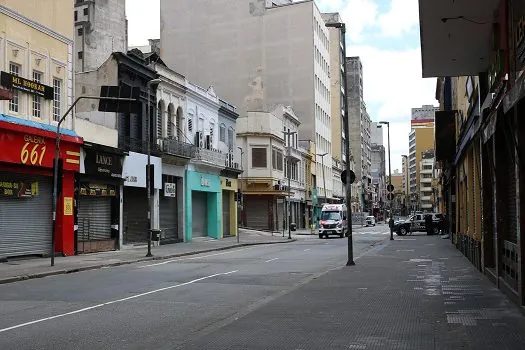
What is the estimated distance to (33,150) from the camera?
24.9 meters

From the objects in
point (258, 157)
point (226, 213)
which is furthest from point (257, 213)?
point (226, 213)

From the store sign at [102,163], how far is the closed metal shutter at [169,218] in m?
6.75

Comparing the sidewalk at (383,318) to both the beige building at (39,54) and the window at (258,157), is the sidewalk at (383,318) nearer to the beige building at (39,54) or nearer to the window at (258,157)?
the beige building at (39,54)

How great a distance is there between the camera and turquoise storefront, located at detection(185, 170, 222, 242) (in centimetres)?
4116

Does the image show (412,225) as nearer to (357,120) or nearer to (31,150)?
(31,150)

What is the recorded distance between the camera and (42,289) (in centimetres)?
1562

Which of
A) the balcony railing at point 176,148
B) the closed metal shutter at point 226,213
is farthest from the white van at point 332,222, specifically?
the balcony railing at point 176,148

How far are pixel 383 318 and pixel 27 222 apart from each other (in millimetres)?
19223

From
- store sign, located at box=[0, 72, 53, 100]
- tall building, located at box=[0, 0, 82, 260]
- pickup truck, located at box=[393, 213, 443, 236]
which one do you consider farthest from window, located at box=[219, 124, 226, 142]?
store sign, located at box=[0, 72, 53, 100]

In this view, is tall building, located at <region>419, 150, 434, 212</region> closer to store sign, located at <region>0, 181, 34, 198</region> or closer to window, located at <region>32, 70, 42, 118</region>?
window, located at <region>32, 70, 42, 118</region>

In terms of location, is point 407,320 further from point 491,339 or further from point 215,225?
point 215,225

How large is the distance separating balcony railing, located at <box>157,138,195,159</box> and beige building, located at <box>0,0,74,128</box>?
29.9ft

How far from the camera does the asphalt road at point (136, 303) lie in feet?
29.6

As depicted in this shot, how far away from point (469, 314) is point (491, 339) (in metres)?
2.17
